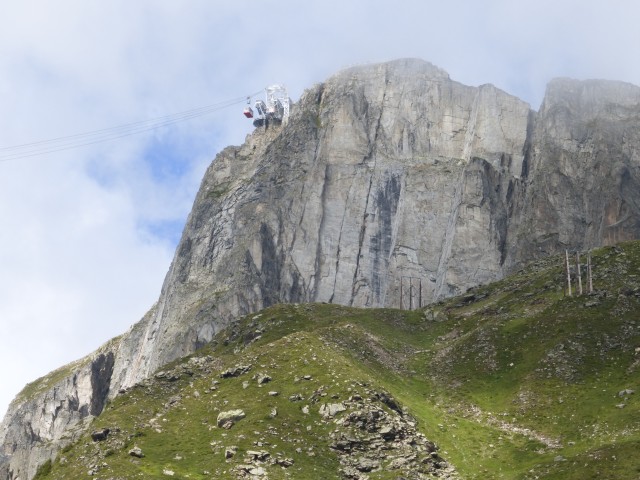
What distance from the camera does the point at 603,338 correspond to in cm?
9675

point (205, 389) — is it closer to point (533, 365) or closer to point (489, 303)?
point (533, 365)

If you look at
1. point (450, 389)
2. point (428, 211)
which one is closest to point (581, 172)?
point (428, 211)

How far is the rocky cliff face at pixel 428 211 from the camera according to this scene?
17000 centimetres

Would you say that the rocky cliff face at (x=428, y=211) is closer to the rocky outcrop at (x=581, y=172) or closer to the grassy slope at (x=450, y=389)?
the rocky outcrop at (x=581, y=172)

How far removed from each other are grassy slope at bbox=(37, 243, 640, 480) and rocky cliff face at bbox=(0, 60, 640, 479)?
44850 mm

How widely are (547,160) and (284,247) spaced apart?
57629 millimetres

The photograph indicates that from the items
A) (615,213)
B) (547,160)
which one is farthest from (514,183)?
(615,213)

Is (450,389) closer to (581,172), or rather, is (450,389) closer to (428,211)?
(428,211)

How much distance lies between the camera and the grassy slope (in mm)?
77000

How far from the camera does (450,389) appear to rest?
9894 cm

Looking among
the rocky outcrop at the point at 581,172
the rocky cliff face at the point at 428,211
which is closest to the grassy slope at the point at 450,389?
the rocky outcrop at the point at 581,172

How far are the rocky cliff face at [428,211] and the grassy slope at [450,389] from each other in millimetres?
44850

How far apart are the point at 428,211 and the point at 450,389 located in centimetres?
8837

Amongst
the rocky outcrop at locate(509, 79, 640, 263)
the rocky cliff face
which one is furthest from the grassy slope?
the rocky cliff face
